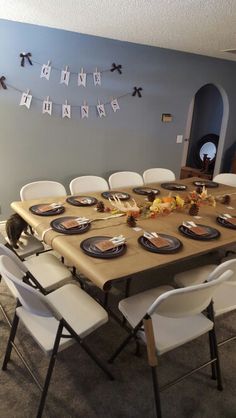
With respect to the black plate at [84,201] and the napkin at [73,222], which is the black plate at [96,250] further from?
the black plate at [84,201]

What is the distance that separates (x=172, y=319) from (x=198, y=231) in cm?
64

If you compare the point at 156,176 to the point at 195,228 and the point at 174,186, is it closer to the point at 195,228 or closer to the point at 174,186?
the point at 174,186

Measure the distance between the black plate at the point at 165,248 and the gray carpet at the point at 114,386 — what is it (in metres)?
0.72

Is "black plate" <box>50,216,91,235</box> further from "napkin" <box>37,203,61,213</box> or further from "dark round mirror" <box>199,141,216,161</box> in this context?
"dark round mirror" <box>199,141,216,161</box>

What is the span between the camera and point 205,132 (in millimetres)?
6098

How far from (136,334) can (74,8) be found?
257 centimetres

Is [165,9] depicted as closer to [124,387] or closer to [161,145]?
[161,145]

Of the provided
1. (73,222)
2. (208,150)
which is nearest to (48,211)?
(73,222)

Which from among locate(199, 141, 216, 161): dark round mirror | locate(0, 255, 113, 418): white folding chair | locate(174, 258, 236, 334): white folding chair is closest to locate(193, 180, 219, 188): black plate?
locate(174, 258, 236, 334): white folding chair

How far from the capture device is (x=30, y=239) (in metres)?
2.46

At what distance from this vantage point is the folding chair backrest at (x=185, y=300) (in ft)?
4.29

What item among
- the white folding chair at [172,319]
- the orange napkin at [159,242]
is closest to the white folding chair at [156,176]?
the orange napkin at [159,242]

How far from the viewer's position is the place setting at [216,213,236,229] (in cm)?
215

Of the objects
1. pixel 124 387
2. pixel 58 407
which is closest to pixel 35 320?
pixel 58 407
